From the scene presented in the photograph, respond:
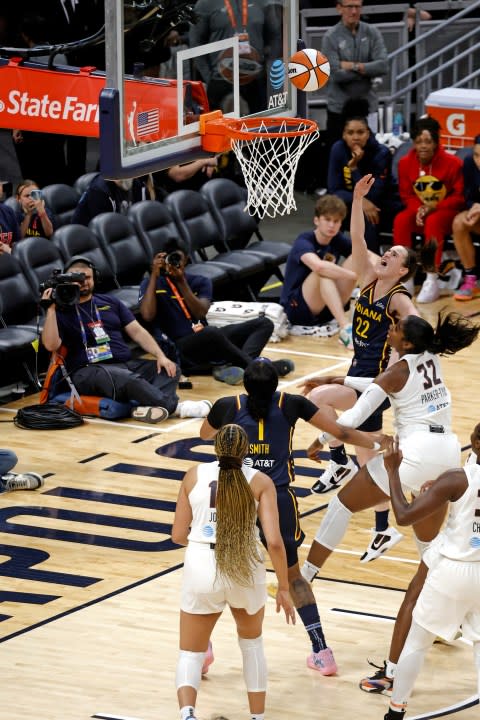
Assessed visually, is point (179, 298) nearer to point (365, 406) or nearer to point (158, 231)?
point (158, 231)

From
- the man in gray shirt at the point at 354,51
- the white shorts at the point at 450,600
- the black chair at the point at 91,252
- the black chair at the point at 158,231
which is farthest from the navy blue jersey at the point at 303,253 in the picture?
the white shorts at the point at 450,600

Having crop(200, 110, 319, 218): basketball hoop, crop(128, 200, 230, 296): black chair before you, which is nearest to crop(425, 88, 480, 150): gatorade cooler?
crop(128, 200, 230, 296): black chair

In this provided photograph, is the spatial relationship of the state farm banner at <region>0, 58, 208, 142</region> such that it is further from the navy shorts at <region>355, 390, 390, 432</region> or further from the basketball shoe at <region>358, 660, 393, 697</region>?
the basketball shoe at <region>358, 660, 393, 697</region>

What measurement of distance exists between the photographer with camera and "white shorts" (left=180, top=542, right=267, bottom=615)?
7077 mm

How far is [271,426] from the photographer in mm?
6887

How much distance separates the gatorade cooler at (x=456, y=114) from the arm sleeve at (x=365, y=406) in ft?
31.6

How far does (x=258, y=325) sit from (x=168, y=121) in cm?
387

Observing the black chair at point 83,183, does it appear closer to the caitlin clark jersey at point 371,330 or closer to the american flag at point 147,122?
the american flag at point 147,122

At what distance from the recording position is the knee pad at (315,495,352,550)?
753 centimetres

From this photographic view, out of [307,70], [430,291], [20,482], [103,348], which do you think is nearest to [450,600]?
[20,482]

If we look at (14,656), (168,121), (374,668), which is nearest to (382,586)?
(374,668)

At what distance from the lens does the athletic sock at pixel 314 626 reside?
7012mm

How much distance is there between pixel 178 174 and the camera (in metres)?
14.9

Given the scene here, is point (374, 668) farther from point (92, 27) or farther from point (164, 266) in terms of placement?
point (92, 27)
